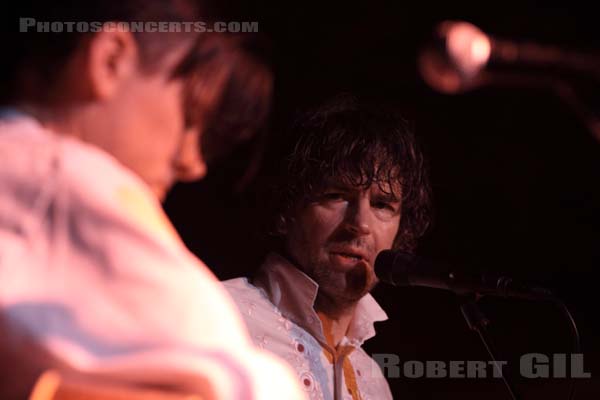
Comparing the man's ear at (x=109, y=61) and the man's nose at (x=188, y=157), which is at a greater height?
the man's ear at (x=109, y=61)

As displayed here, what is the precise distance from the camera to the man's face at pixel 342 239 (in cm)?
241

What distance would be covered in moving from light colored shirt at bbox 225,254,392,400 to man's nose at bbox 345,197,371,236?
21 cm

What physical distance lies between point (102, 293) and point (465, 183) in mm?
2238

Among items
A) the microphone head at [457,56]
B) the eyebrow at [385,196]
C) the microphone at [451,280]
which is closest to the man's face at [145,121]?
the microphone head at [457,56]

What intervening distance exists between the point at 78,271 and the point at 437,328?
222cm

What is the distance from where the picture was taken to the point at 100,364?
2.66ft

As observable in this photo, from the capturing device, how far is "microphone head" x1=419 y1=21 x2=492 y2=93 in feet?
3.53

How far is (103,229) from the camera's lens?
86 centimetres

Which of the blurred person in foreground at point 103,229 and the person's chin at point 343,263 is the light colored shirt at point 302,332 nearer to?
the person's chin at point 343,263

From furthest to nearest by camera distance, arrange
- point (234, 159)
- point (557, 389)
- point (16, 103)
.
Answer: point (557, 389) < point (234, 159) < point (16, 103)

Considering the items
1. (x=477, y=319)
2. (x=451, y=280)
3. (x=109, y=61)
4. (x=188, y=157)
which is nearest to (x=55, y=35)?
(x=109, y=61)

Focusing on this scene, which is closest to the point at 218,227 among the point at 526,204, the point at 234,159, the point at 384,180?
the point at 384,180

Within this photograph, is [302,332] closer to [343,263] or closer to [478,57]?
[343,263]

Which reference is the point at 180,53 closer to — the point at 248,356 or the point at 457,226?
the point at 248,356
